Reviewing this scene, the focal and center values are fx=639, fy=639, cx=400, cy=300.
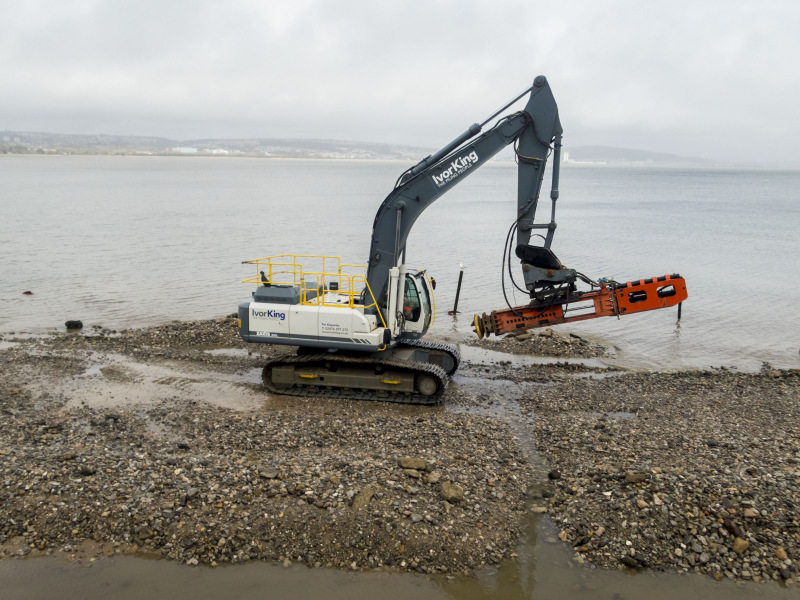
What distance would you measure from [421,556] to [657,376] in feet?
29.2

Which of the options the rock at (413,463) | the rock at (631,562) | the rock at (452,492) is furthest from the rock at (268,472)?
the rock at (631,562)

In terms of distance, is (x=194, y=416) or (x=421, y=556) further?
(x=194, y=416)

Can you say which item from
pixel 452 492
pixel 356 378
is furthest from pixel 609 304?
pixel 452 492

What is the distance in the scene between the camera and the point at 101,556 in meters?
7.52

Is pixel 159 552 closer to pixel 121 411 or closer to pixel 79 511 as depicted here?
pixel 79 511

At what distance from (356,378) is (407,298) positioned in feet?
6.40

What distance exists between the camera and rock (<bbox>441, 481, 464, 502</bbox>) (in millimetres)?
8406

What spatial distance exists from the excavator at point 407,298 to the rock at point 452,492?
395cm

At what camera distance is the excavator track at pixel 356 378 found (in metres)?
12.6

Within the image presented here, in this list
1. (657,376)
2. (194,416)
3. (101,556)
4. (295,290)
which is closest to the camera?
(101,556)

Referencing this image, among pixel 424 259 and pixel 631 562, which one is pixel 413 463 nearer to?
pixel 631 562

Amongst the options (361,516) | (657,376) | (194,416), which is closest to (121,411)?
(194,416)

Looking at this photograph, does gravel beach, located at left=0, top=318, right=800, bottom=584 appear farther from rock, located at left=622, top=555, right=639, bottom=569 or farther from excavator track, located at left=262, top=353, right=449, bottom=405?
excavator track, located at left=262, top=353, right=449, bottom=405

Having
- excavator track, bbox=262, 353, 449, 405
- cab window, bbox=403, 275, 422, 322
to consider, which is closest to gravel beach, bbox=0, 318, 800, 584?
excavator track, bbox=262, 353, 449, 405
